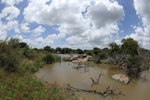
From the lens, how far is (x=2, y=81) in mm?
14391

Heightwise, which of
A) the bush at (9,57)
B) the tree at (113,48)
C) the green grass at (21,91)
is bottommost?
the green grass at (21,91)

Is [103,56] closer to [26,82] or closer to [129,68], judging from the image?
[129,68]

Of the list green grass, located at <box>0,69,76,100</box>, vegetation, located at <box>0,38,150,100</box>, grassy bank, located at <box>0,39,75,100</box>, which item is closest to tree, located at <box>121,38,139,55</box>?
vegetation, located at <box>0,38,150,100</box>

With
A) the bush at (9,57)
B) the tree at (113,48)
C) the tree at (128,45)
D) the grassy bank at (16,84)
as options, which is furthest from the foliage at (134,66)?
the tree at (113,48)

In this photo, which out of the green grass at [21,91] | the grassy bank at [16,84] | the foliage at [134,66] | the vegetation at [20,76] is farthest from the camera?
the foliage at [134,66]

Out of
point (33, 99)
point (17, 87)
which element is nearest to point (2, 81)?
point (17, 87)

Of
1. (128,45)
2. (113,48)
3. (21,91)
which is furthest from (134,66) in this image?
(113,48)

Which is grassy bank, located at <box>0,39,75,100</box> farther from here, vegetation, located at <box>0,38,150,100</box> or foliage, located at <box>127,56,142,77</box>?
foliage, located at <box>127,56,142,77</box>

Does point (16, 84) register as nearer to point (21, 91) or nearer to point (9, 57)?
point (21, 91)

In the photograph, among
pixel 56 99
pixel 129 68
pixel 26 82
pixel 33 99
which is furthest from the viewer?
pixel 129 68

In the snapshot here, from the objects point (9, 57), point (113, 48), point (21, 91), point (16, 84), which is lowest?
point (21, 91)

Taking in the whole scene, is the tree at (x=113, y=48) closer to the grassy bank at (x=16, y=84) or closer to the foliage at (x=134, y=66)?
the foliage at (x=134, y=66)

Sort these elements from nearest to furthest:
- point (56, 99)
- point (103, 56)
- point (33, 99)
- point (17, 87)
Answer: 1. point (33, 99)
2. point (56, 99)
3. point (17, 87)
4. point (103, 56)

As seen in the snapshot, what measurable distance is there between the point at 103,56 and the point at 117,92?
113ft
